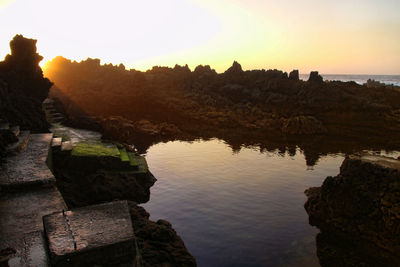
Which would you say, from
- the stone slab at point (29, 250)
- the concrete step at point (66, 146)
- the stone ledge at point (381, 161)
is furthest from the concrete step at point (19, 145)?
the stone ledge at point (381, 161)

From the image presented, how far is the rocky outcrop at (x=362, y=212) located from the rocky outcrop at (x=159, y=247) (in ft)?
23.9

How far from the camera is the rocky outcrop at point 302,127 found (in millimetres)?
51188

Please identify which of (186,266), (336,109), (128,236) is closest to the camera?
(128,236)

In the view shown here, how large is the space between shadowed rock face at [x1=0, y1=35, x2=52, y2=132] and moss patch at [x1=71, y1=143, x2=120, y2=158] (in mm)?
3856

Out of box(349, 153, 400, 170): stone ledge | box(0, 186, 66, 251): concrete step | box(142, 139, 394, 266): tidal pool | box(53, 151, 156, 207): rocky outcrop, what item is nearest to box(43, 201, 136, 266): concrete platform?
box(0, 186, 66, 251): concrete step

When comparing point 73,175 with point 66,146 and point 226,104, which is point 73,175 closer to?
point 66,146

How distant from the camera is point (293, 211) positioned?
22.0 metres

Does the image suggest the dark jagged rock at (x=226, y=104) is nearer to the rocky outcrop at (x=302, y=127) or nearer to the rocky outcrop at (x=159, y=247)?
the rocky outcrop at (x=302, y=127)

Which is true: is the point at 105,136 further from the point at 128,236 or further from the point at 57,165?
the point at 128,236

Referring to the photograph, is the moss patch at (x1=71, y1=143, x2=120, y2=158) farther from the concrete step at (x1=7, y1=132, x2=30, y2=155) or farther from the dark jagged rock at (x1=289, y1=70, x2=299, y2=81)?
the dark jagged rock at (x1=289, y1=70, x2=299, y2=81)

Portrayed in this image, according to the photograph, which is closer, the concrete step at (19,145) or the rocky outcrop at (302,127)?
the concrete step at (19,145)

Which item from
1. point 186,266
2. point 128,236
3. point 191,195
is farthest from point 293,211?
point 128,236

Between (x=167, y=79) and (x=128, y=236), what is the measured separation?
292 feet

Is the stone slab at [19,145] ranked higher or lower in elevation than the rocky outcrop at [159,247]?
higher
